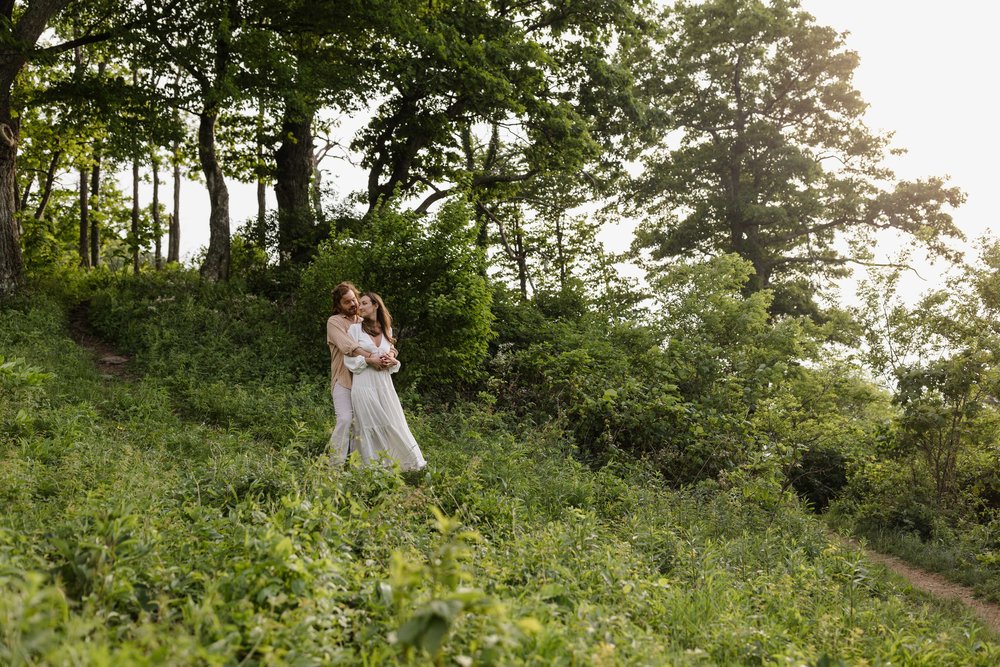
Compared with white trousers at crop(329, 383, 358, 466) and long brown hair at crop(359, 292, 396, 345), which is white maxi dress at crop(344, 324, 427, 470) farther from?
long brown hair at crop(359, 292, 396, 345)

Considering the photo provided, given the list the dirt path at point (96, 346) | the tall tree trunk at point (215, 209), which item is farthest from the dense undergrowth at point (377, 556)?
the tall tree trunk at point (215, 209)

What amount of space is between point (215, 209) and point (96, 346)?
4.98 metres

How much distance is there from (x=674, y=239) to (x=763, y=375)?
52.3 ft

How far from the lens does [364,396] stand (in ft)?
24.8

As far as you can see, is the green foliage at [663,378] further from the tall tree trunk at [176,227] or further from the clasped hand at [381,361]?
the tall tree trunk at [176,227]

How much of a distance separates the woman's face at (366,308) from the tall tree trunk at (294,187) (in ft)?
34.1

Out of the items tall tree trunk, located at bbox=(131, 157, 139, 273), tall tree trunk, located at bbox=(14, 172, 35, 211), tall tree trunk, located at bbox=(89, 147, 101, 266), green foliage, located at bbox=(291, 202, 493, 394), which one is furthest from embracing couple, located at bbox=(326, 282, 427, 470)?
tall tree trunk, located at bbox=(14, 172, 35, 211)

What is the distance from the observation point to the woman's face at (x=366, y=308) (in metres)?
7.96

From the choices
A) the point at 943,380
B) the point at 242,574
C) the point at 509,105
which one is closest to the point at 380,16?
the point at 509,105

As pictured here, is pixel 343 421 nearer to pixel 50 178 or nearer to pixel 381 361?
pixel 381 361

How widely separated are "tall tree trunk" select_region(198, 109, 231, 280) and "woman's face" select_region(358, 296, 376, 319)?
11084mm

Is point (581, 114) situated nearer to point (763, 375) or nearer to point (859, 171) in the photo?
point (763, 375)

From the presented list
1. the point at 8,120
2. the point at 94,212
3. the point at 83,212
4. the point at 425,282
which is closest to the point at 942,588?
the point at 425,282

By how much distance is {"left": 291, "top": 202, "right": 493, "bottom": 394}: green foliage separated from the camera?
41.3 feet
